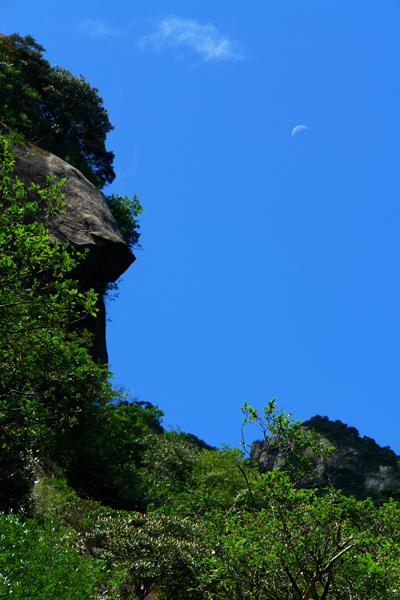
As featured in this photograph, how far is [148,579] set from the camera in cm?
1457

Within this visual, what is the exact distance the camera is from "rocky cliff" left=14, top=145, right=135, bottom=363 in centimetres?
3200

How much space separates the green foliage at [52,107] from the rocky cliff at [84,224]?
10.6 ft

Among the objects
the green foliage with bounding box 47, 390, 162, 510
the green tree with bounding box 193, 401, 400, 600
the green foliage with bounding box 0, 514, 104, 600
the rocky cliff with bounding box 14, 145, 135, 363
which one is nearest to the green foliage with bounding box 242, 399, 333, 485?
the green tree with bounding box 193, 401, 400, 600

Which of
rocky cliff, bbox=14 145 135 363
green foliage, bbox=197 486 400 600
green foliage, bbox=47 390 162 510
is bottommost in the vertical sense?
green foliage, bbox=197 486 400 600

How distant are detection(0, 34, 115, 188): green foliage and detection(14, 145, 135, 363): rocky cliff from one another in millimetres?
3223

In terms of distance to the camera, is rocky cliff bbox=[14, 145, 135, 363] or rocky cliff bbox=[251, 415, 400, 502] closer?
rocky cliff bbox=[14, 145, 135, 363]

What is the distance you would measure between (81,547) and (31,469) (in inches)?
115

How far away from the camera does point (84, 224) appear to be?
3272 centimetres

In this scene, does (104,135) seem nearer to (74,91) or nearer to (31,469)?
(74,91)

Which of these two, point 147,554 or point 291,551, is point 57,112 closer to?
point 147,554

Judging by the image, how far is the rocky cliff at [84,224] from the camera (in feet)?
105

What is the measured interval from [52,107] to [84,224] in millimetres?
14777

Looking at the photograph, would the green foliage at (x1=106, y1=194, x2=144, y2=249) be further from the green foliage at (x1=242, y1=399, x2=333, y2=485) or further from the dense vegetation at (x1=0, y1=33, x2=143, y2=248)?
the green foliage at (x1=242, y1=399, x2=333, y2=485)

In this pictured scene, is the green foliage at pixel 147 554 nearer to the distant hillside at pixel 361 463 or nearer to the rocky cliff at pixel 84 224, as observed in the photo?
the rocky cliff at pixel 84 224
